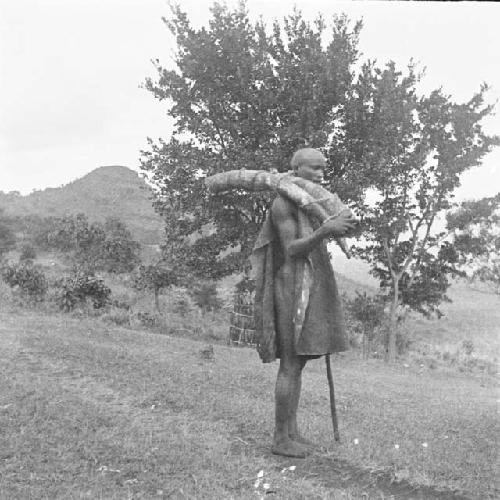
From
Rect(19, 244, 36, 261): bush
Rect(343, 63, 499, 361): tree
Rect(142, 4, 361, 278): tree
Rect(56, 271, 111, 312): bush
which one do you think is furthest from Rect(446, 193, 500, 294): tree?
Rect(19, 244, 36, 261): bush

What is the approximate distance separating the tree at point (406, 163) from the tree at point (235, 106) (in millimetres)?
1092

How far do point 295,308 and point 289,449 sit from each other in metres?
1.28

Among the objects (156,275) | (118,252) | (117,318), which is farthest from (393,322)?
(118,252)

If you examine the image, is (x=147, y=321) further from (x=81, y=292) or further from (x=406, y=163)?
(x=406, y=163)

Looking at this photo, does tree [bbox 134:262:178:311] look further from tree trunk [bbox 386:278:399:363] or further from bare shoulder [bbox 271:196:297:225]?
bare shoulder [bbox 271:196:297:225]

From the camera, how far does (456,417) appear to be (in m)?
7.49

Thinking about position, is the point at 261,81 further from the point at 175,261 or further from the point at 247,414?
the point at 247,414

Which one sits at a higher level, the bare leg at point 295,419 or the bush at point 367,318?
the bush at point 367,318

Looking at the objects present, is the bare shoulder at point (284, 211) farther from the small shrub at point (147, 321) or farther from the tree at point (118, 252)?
the tree at point (118, 252)

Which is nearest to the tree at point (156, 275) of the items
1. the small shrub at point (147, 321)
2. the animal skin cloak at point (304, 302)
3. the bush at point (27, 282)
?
the small shrub at point (147, 321)

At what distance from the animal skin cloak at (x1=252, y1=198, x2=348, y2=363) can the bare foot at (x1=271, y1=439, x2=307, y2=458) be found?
0.77 meters

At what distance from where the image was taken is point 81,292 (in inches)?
659

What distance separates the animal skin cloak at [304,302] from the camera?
202 inches

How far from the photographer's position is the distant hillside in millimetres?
Answer: 42688
